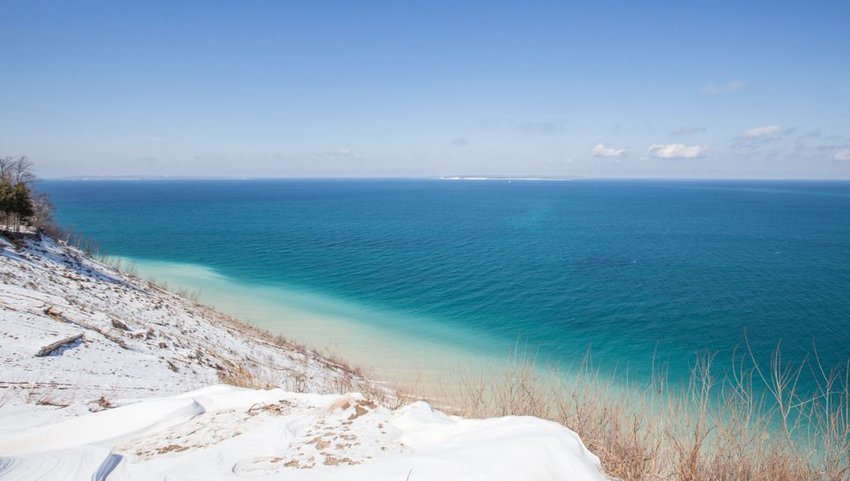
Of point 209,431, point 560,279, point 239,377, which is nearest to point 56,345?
point 239,377

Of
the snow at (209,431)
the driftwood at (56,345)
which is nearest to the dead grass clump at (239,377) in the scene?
the snow at (209,431)

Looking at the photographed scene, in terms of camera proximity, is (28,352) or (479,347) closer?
(28,352)

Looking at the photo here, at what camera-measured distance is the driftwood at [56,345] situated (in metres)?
8.23

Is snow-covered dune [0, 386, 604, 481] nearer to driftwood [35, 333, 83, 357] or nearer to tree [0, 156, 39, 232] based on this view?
driftwood [35, 333, 83, 357]

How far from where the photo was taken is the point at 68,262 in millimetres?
19078

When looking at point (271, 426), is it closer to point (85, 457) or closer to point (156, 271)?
point (85, 457)

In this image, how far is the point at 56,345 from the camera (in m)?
8.73

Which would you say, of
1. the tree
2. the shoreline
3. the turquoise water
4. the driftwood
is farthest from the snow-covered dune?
the tree

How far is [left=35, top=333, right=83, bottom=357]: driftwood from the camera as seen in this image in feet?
27.0

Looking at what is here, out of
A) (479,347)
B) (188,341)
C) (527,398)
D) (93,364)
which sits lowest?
(479,347)

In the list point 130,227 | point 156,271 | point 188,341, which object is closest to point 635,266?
point 188,341

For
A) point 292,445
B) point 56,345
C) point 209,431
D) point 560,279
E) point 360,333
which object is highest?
point 292,445

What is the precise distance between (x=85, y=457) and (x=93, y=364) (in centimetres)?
549

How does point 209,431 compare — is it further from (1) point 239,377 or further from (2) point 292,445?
(1) point 239,377
